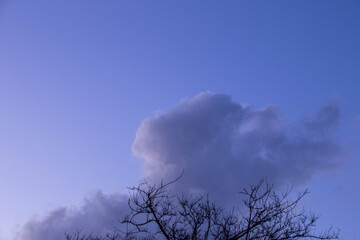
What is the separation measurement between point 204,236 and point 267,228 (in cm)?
185

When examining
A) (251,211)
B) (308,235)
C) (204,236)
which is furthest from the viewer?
(204,236)

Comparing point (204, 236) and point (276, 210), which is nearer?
point (276, 210)

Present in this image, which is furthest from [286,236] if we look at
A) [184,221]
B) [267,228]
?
[184,221]

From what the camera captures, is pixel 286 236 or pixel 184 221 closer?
pixel 286 236

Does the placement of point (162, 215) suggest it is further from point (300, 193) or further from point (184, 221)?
point (300, 193)

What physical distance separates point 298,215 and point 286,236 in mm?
615

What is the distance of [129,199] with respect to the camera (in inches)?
301

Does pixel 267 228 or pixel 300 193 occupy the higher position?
pixel 300 193

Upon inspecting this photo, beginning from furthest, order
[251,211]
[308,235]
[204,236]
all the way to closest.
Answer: [204,236] → [251,211] → [308,235]

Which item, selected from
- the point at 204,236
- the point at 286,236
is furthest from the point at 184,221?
the point at 286,236

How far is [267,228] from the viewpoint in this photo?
7848 millimetres

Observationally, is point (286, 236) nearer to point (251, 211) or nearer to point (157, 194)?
point (251, 211)

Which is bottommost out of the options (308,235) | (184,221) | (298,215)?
(308,235)

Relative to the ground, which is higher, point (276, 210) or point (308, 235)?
point (276, 210)
